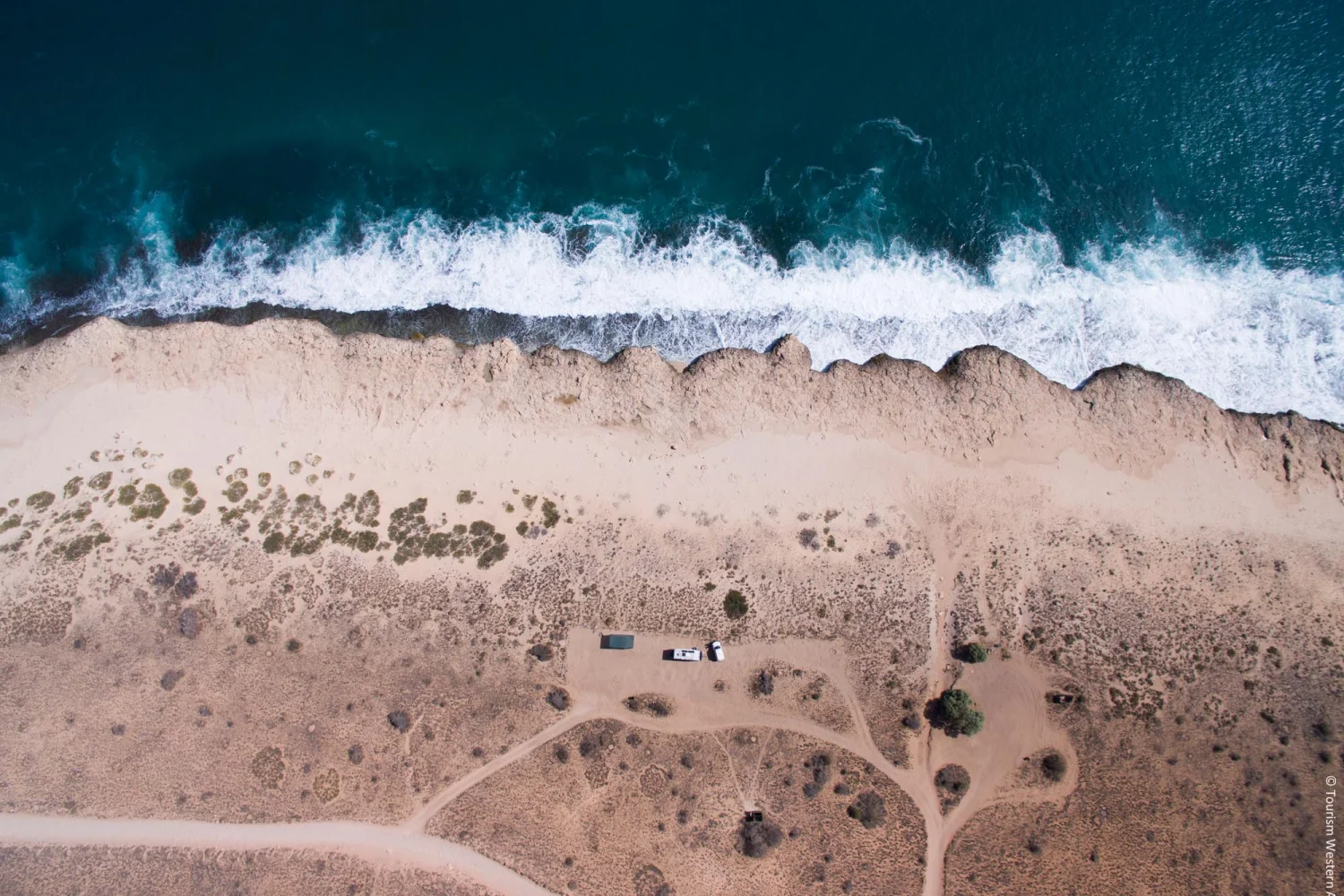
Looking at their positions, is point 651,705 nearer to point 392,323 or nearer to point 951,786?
point 951,786

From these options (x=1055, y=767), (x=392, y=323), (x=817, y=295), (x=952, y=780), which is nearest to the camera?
(x=1055, y=767)

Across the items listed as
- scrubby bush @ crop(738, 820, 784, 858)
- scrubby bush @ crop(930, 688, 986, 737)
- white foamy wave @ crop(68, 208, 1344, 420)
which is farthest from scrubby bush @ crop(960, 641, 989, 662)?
white foamy wave @ crop(68, 208, 1344, 420)

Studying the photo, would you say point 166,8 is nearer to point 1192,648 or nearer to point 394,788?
point 394,788

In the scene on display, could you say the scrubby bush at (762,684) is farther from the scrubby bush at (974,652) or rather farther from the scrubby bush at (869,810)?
the scrubby bush at (974,652)

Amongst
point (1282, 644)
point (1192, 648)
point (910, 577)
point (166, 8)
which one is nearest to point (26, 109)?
point (166, 8)

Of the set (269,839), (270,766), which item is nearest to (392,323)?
(270,766)

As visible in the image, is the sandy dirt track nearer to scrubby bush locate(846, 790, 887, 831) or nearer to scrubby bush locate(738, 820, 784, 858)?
scrubby bush locate(738, 820, 784, 858)
